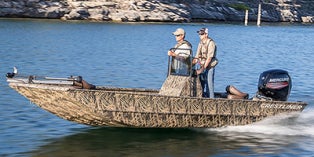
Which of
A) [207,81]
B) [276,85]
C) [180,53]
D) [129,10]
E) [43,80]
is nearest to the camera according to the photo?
[43,80]

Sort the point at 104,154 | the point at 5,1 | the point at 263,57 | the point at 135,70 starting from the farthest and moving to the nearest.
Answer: the point at 5,1
the point at 263,57
the point at 135,70
the point at 104,154

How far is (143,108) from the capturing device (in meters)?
15.3

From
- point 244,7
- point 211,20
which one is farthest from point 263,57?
point 244,7

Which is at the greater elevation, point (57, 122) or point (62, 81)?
point (62, 81)

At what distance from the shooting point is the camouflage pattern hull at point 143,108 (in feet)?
48.5

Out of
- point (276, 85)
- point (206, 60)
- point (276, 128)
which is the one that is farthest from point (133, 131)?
point (276, 85)

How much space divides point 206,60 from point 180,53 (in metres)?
0.64

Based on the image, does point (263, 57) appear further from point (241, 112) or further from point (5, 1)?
point (5, 1)

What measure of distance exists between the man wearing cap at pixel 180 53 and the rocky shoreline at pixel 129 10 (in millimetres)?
75042

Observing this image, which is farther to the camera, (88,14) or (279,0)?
(279,0)

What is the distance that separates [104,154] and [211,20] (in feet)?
327

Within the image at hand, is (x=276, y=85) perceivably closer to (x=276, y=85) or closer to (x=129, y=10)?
(x=276, y=85)

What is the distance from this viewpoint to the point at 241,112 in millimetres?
16016

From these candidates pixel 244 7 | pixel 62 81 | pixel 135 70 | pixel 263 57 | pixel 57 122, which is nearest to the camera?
pixel 62 81
